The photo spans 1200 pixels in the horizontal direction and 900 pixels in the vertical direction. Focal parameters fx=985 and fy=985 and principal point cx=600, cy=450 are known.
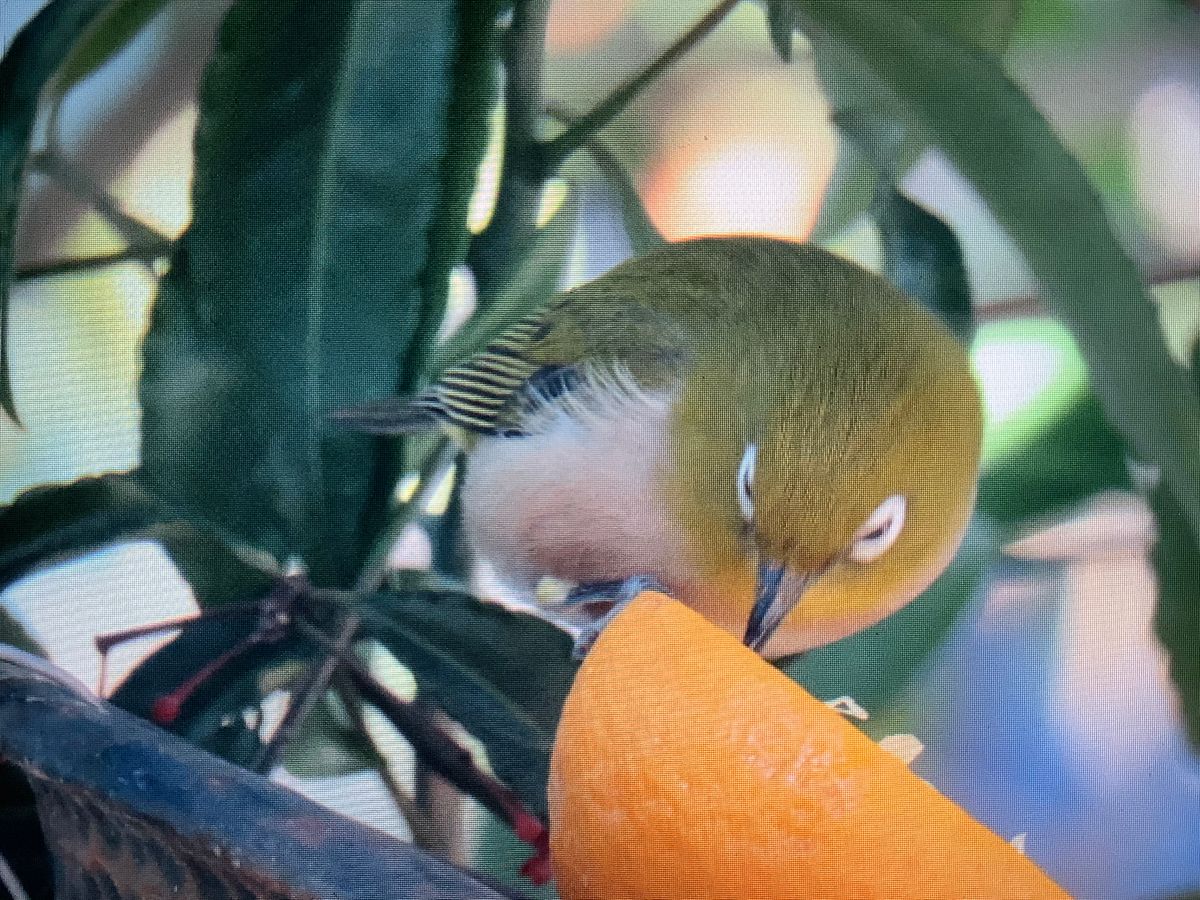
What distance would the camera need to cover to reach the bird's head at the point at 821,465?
52 cm

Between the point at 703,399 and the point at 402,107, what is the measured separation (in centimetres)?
22

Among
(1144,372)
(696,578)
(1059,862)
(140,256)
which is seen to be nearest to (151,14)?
(140,256)

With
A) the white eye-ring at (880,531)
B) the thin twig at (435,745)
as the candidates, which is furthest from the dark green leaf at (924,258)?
the thin twig at (435,745)

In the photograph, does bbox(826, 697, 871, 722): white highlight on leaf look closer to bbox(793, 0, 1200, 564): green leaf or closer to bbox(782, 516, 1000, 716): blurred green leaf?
bbox(782, 516, 1000, 716): blurred green leaf

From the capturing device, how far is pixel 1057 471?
24.0 inches

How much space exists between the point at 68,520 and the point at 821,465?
0.39 metres

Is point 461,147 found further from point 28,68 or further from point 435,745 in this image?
point 435,745

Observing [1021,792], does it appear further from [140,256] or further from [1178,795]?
[140,256]

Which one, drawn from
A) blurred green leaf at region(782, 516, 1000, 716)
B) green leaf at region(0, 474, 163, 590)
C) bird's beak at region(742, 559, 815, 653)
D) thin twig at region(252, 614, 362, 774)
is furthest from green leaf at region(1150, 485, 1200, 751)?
green leaf at region(0, 474, 163, 590)

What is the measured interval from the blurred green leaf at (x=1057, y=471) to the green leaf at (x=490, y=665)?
278 millimetres

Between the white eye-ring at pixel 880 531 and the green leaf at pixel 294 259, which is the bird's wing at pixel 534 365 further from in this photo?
the white eye-ring at pixel 880 531

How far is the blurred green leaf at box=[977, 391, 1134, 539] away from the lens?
60 cm

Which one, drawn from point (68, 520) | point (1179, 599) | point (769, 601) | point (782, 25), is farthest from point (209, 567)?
point (1179, 599)

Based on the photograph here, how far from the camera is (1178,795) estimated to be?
66cm
